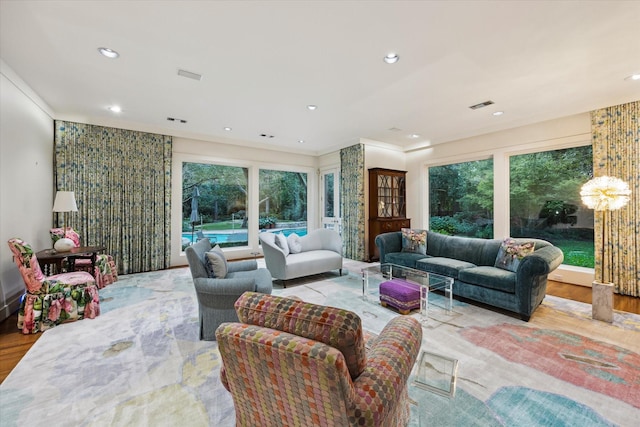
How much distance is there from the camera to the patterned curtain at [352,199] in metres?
6.02

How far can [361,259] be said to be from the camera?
6.04 metres

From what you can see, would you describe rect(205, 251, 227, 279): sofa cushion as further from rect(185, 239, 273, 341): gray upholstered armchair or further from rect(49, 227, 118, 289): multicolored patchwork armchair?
rect(49, 227, 118, 289): multicolored patchwork armchair

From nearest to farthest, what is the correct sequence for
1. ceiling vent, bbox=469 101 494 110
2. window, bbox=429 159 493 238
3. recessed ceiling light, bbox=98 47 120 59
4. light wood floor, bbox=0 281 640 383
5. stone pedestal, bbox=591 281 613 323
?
light wood floor, bbox=0 281 640 383
recessed ceiling light, bbox=98 47 120 59
stone pedestal, bbox=591 281 613 323
ceiling vent, bbox=469 101 494 110
window, bbox=429 159 493 238

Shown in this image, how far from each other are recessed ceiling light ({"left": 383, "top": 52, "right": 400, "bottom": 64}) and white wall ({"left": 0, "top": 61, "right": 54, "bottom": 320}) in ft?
13.3

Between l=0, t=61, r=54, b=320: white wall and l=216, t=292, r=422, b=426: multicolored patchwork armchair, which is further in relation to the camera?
l=0, t=61, r=54, b=320: white wall

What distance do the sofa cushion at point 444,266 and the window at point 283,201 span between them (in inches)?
153

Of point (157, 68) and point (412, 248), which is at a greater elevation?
point (157, 68)

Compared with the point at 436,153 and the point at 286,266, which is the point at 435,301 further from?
the point at 436,153

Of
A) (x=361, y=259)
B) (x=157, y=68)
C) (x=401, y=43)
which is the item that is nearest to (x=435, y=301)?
(x=361, y=259)

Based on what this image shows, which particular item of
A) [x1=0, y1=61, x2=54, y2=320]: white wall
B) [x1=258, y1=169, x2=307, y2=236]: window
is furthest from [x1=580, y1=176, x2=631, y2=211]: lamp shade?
[x1=0, y1=61, x2=54, y2=320]: white wall

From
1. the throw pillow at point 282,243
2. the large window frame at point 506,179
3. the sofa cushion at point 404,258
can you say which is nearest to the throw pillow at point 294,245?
the throw pillow at point 282,243

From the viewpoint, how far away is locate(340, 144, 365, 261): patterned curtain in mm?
6020

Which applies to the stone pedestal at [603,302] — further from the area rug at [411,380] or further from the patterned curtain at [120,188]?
the patterned curtain at [120,188]

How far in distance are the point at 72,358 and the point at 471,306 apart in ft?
13.5
